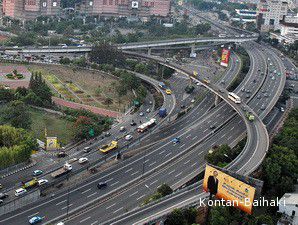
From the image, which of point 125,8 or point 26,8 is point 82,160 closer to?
point 26,8

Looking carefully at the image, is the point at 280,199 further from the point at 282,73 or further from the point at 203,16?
the point at 203,16

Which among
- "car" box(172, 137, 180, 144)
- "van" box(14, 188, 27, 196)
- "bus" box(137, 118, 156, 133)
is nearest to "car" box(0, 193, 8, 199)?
"van" box(14, 188, 27, 196)

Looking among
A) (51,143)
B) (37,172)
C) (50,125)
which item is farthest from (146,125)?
(37,172)

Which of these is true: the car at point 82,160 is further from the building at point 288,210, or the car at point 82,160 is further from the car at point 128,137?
the building at point 288,210

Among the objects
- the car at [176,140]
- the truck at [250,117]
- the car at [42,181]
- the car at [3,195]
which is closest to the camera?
the car at [3,195]

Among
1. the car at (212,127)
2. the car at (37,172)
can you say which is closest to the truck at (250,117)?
the car at (212,127)

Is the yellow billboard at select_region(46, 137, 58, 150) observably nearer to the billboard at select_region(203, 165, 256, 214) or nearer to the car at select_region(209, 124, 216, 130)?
the billboard at select_region(203, 165, 256, 214)
